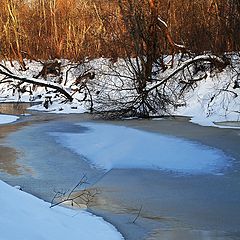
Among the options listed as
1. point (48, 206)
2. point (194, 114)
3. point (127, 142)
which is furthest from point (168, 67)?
point (48, 206)

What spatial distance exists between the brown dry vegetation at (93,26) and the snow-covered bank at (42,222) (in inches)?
558

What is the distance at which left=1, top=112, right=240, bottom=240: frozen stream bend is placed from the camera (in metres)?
6.00

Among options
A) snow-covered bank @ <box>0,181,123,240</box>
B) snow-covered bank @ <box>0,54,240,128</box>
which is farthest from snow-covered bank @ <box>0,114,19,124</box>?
snow-covered bank @ <box>0,181,123,240</box>

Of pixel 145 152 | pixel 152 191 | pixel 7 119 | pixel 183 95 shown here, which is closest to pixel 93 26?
pixel 183 95

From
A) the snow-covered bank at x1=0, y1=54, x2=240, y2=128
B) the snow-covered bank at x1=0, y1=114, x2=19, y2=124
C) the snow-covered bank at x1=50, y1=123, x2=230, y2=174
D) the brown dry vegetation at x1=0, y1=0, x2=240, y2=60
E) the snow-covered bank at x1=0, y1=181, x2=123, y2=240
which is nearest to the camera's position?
the snow-covered bank at x1=0, y1=181, x2=123, y2=240

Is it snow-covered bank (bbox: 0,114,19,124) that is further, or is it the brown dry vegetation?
the brown dry vegetation

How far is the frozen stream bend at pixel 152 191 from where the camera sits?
6.00 m

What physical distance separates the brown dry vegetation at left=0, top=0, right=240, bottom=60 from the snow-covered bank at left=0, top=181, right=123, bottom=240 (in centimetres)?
1418

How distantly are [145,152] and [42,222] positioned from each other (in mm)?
6118

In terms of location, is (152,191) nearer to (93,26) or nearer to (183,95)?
(183,95)

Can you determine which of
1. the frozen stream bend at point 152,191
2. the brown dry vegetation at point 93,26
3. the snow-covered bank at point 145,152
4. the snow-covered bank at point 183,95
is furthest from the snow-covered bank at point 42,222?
the brown dry vegetation at point 93,26

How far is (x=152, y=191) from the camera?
7793 millimetres

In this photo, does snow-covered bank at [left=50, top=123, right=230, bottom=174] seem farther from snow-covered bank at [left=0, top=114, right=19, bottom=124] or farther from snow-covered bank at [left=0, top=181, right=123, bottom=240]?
snow-covered bank at [left=0, top=114, right=19, bottom=124]

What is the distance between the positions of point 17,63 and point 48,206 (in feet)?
106
